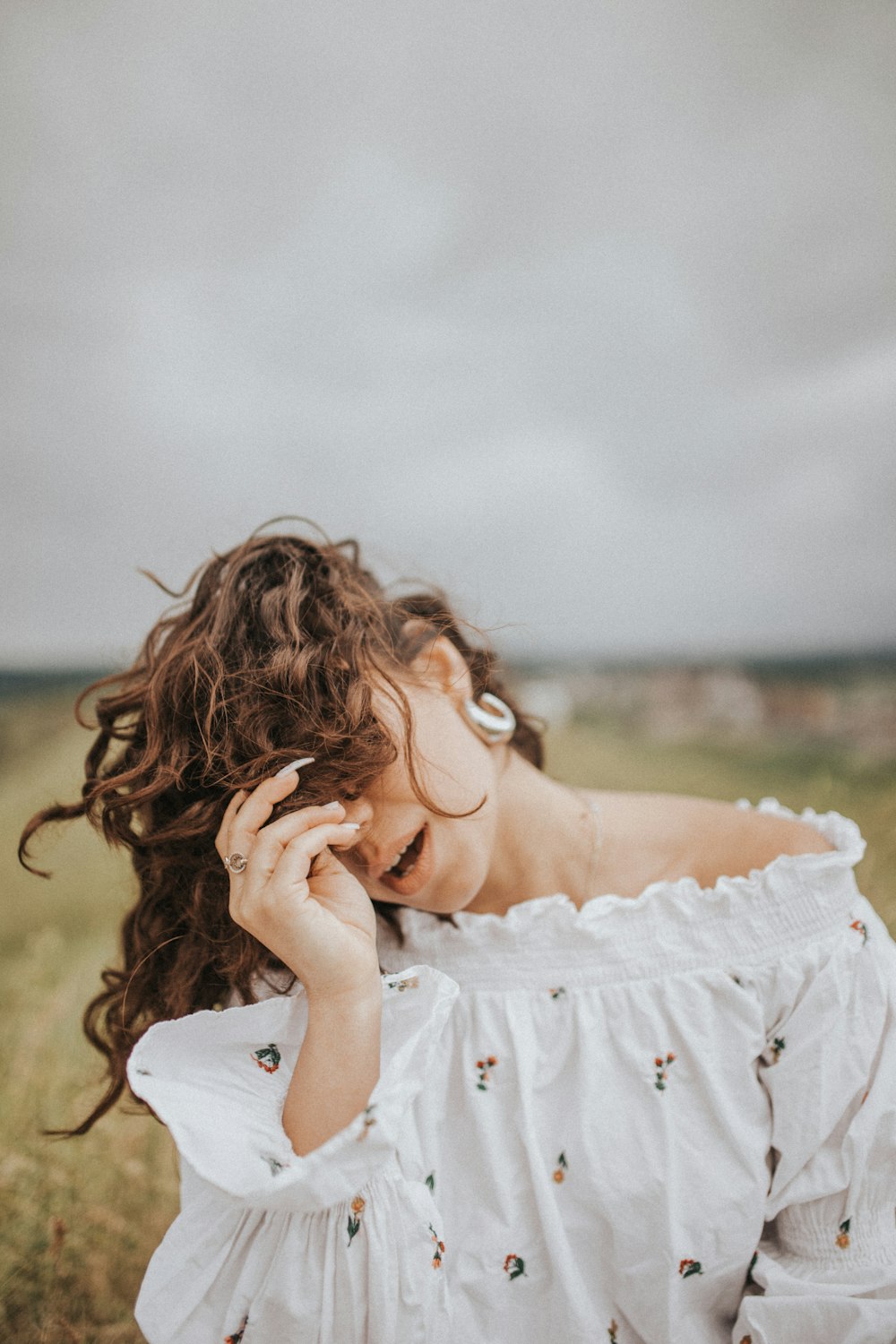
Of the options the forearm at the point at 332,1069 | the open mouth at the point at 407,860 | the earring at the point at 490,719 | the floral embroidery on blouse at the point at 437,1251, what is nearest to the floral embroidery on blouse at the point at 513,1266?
the floral embroidery on blouse at the point at 437,1251

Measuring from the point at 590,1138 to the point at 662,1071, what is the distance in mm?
94

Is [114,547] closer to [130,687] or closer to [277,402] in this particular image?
[277,402]

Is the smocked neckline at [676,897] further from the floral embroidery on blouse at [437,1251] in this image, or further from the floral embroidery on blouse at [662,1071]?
the floral embroidery on blouse at [437,1251]

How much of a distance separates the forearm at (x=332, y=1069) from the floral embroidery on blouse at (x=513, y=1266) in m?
0.26

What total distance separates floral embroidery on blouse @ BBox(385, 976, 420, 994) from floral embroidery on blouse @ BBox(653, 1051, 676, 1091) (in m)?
0.26

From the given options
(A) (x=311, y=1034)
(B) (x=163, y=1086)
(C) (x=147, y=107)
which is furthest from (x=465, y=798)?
(C) (x=147, y=107)

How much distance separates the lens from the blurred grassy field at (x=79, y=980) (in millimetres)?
1117

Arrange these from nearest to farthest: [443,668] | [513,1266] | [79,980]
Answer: [513,1266], [443,668], [79,980]

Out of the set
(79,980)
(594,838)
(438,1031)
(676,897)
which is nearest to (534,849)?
(594,838)

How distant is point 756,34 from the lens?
1.43 meters

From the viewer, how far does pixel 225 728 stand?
2.56ft

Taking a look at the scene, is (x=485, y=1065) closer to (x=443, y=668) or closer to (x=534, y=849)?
(x=534, y=849)

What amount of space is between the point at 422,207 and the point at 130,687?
46.2 inches

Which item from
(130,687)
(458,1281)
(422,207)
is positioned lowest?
(458,1281)
